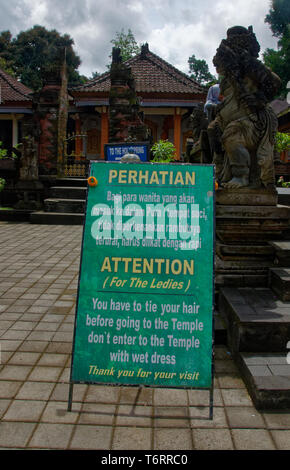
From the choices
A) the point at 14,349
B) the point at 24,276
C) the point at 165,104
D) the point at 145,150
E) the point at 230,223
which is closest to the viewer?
the point at 14,349

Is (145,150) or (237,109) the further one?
(145,150)

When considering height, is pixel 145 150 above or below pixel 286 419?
above

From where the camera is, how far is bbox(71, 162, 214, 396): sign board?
7.51ft

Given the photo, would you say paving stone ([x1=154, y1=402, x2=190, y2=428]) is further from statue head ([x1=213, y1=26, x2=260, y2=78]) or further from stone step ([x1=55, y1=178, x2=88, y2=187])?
stone step ([x1=55, y1=178, x2=88, y2=187])

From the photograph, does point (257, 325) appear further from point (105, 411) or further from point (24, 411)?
point (24, 411)

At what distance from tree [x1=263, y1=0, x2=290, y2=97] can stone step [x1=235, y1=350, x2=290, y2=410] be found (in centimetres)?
2722

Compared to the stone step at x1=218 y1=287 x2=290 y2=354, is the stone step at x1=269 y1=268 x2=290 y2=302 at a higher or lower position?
higher

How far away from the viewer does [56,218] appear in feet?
36.0

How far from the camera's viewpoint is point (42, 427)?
7.12 feet

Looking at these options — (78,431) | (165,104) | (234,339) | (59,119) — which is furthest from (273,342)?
(165,104)

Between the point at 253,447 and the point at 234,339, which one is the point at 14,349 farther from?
the point at 253,447

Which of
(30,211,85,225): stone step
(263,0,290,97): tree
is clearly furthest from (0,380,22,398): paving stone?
(263,0,290,97): tree
